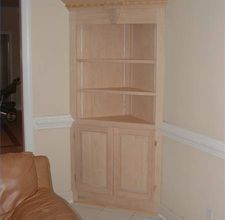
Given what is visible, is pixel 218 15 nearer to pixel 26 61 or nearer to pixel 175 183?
pixel 175 183

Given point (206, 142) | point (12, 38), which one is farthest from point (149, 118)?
point (12, 38)


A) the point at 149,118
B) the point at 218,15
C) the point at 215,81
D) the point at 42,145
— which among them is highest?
the point at 218,15

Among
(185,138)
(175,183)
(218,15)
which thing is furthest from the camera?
(175,183)

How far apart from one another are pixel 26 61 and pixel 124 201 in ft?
5.16

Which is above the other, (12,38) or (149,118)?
(12,38)

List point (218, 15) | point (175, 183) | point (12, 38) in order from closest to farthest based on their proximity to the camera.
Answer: point (218, 15) < point (175, 183) < point (12, 38)

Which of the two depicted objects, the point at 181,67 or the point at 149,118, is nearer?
the point at 181,67

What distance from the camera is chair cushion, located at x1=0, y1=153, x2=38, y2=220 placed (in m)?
2.31

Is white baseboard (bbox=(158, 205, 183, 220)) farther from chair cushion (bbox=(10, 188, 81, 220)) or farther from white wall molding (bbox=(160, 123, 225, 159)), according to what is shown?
chair cushion (bbox=(10, 188, 81, 220))

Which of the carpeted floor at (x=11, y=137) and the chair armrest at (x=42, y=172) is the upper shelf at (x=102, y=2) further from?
the carpeted floor at (x=11, y=137)

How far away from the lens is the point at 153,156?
345 cm

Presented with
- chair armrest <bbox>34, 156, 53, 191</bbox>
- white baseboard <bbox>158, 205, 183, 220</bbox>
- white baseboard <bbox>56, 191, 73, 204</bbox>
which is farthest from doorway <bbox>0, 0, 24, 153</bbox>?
chair armrest <bbox>34, 156, 53, 191</bbox>

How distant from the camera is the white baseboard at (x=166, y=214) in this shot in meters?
3.27

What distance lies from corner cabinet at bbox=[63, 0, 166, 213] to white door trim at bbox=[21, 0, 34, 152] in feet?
1.23
